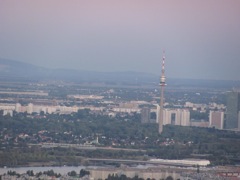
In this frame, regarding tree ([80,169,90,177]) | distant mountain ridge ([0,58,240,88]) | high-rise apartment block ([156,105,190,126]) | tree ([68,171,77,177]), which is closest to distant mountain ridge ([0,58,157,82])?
distant mountain ridge ([0,58,240,88])

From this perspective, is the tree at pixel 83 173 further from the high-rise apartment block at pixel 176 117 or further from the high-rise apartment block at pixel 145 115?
the high-rise apartment block at pixel 145 115

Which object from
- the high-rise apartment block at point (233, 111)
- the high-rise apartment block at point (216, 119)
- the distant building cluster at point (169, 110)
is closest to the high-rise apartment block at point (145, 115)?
the distant building cluster at point (169, 110)

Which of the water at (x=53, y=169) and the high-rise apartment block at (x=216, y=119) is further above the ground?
the high-rise apartment block at (x=216, y=119)

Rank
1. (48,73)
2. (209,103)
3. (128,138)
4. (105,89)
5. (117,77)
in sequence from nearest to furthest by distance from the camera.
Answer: (128,138) → (209,103) → (105,89) → (48,73) → (117,77)

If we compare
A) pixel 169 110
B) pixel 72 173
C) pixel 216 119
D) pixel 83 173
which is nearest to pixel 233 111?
pixel 216 119

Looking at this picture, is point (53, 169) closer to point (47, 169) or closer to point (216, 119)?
point (47, 169)

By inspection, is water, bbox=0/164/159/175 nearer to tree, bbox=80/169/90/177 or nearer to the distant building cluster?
tree, bbox=80/169/90/177

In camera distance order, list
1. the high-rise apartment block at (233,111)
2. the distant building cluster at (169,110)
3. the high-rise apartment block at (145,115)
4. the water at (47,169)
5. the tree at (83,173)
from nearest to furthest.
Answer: the tree at (83,173)
the water at (47,169)
the high-rise apartment block at (233,111)
the distant building cluster at (169,110)
the high-rise apartment block at (145,115)

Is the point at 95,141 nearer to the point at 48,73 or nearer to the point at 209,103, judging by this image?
the point at 209,103

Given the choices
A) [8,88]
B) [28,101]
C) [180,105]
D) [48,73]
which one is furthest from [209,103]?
[48,73]
